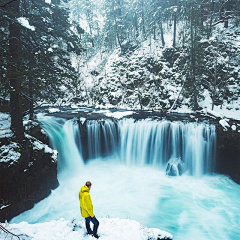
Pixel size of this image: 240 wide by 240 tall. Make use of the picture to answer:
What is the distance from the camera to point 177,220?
319 inches

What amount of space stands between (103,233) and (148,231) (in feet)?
4.26

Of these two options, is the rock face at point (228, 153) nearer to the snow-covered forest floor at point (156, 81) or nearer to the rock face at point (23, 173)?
the snow-covered forest floor at point (156, 81)

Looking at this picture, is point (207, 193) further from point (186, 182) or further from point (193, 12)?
point (193, 12)

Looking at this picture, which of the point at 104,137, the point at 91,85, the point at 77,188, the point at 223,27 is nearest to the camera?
the point at 77,188

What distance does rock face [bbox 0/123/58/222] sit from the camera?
7238mm

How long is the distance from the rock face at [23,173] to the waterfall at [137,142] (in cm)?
319

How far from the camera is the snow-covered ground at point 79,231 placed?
4.46 m

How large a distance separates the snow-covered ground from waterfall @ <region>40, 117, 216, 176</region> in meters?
7.60

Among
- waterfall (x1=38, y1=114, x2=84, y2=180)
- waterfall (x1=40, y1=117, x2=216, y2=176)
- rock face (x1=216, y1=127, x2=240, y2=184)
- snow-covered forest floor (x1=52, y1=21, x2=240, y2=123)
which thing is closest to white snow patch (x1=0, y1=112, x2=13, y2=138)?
waterfall (x1=38, y1=114, x2=84, y2=180)

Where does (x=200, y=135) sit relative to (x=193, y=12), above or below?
below

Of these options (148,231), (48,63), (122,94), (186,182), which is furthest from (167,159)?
(122,94)

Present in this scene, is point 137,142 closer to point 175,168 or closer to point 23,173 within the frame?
point 175,168

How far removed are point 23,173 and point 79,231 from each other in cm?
459

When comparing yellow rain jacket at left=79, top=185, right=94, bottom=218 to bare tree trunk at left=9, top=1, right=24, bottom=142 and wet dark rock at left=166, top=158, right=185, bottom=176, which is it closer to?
bare tree trunk at left=9, top=1, right=24, bottom=142
